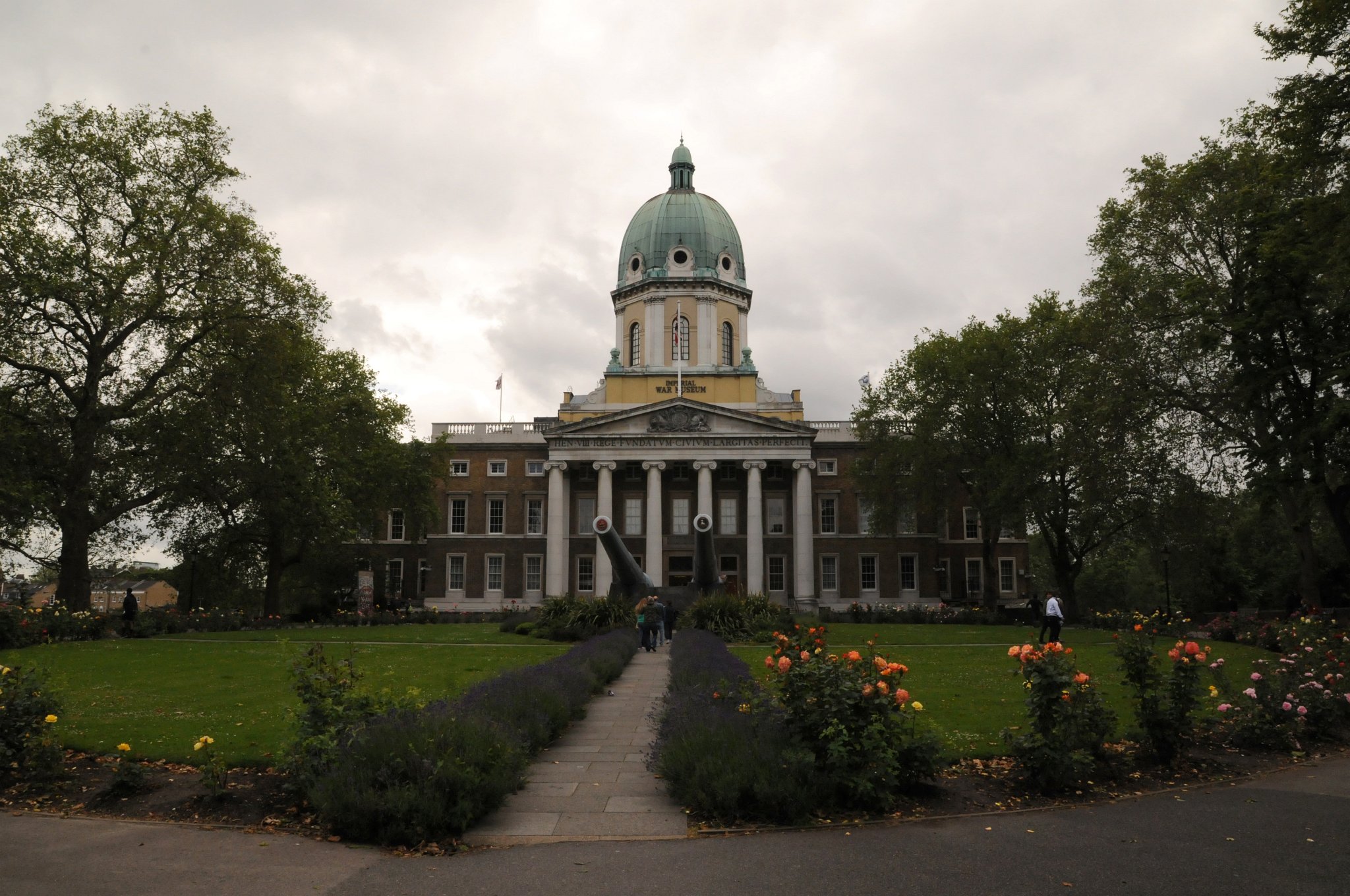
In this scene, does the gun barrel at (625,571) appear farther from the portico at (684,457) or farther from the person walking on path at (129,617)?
the portico at (684,457)

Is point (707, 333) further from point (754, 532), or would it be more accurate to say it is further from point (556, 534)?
point (556, 534)

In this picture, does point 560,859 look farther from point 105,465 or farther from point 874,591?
point 874,591

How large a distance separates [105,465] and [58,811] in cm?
2537

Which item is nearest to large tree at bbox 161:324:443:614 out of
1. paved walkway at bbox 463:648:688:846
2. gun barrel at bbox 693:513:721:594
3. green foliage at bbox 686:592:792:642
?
gun barrel at bbox 693:513:721:594

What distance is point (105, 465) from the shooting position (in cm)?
3080

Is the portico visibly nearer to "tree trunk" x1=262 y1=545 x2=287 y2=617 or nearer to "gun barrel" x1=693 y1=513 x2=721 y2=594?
"tree trunk" x1=262 y1=545 x2=287 y2=617

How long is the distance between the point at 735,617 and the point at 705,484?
25.3 meters

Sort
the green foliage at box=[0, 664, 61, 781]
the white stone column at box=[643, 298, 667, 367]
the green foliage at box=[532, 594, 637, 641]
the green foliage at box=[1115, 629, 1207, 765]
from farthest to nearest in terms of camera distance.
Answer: the white stone column at box=[643, 298, 667, 367] → the green foliage at box=[532, 594, 637, 641] → the green foliage at box=[1115, 629, 1207, 765] → the green foliage at box=[0, 664, 61, 781]

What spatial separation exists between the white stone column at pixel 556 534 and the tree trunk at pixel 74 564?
26850 mm

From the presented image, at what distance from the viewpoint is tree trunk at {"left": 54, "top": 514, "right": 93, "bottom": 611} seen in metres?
30.2

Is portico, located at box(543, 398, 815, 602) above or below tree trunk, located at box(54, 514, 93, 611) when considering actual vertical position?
above

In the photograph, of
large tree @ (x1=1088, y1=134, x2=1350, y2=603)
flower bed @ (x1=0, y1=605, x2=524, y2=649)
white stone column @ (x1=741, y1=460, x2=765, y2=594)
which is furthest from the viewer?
white stone column @ (x1=741, y1=460, x2=765, y2=594)

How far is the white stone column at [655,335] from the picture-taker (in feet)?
200

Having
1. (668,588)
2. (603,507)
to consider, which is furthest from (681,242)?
(668,588)
